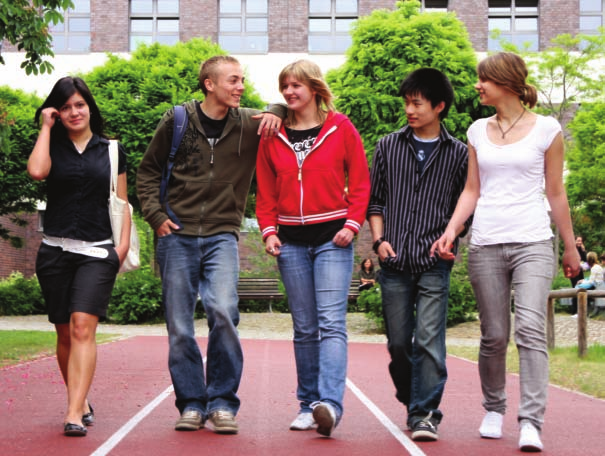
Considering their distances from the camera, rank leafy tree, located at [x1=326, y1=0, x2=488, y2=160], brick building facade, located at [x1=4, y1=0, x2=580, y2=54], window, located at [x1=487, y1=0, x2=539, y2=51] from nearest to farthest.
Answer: leafy tree, located at [x1=326, y1=0, x2=488, y2=160]
brick building facade, located at [x1=4, y1=0, x2=580, y2=54]
window, located at [x1=487, y1=0, x2=539, y2=51]

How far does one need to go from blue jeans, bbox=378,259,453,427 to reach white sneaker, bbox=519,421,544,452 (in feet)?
1.93

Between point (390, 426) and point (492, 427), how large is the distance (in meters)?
0.86

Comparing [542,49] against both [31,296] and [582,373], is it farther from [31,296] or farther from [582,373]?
[582,373]

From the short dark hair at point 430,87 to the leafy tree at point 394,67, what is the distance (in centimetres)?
1671

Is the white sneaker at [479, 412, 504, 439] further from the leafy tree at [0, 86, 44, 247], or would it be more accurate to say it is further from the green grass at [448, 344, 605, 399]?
the leafy tree at [0, 86, 44, 247]

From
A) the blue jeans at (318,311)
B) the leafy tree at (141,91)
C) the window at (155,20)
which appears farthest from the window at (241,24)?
the blue jeans at (318,311)

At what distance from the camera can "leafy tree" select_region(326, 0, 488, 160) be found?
911 inches

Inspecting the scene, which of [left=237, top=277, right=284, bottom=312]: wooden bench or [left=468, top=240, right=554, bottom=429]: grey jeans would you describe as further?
[left=237, top=277, right=284, bottom=312]: wooden bench

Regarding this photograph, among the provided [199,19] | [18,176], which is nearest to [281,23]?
[199,19]

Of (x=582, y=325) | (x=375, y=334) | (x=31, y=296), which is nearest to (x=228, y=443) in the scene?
(x=582, y=325)

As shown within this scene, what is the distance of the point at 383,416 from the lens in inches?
280

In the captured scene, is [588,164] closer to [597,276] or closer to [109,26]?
[597,276]

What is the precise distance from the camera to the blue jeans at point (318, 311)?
5.79 meters

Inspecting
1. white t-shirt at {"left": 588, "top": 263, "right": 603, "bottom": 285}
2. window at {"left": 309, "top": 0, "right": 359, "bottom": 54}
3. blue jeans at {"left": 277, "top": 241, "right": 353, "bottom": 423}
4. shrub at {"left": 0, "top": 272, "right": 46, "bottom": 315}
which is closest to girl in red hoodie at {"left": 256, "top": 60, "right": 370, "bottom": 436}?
blue jeans at {"left": 277, "top": 241, "right": 353, "bottom": 423}
